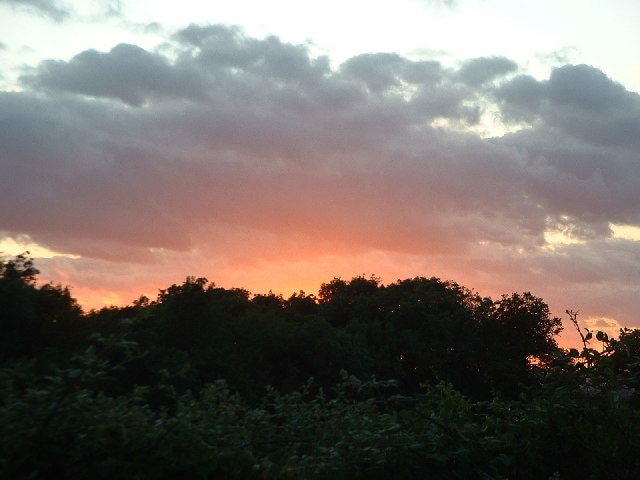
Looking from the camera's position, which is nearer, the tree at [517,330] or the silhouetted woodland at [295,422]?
the silhouetted woodland at [295,422]

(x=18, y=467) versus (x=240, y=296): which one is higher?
(x=240, y=296)

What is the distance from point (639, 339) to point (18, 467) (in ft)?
24.6

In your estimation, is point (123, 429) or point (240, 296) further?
point (240, 296)

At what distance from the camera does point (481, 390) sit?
5581cm

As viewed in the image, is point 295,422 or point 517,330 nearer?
point 295,422

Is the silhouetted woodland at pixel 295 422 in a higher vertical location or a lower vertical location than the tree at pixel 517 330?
lower

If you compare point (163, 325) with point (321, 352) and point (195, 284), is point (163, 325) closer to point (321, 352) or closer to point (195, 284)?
point (195, 284)

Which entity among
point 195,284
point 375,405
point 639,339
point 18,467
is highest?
point 195,284

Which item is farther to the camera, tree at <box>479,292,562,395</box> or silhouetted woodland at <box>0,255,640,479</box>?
tree at <box>479,292,562,395</box>

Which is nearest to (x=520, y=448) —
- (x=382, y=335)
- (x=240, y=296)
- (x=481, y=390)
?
(x=382, y=335)

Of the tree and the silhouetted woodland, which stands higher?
the tree

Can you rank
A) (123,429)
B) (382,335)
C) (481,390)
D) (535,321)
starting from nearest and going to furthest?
(123,429) → (382,335) → (481,390) → (535,321)

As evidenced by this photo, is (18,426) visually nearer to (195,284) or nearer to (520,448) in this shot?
(520,448)

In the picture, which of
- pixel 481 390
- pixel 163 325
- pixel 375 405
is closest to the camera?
pixel 375 405
